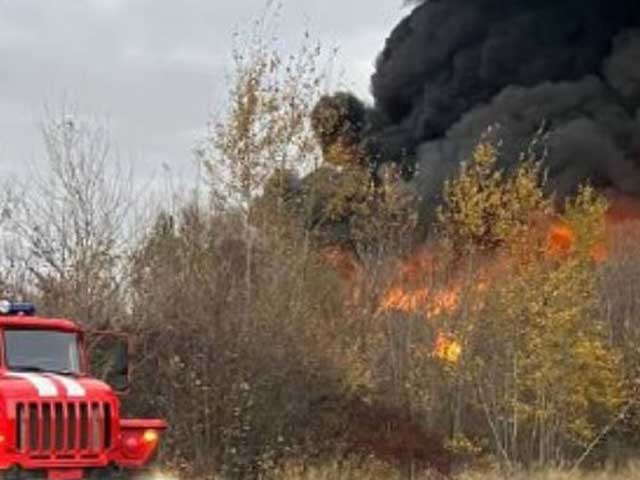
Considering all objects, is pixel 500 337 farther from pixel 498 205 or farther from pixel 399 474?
pixel 399 474

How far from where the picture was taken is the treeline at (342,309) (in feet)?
65.7

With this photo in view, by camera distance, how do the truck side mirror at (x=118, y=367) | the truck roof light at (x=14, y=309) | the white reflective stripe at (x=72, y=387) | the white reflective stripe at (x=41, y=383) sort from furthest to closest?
the truck side mirror at (x=118, y=367)
the truck roof light at (x=14, y=309)
the white reflective stripe at (x=72, y=387)
the white reflective stripe at (x=41, y=383)

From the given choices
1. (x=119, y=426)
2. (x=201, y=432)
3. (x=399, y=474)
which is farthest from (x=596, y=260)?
(x=119, y=426)

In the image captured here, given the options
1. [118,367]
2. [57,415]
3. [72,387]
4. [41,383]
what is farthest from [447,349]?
[57,415]

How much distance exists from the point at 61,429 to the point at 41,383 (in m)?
0.49

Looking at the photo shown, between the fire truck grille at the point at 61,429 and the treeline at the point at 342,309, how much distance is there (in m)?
7.84

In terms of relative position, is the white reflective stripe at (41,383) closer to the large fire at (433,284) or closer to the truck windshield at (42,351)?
the truck windshield at (42,351)

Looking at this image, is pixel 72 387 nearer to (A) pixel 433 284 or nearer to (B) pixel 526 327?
(B) pixel 526 327

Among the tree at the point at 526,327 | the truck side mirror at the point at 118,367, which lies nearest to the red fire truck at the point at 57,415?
the truck side mirror at the point at 118,367

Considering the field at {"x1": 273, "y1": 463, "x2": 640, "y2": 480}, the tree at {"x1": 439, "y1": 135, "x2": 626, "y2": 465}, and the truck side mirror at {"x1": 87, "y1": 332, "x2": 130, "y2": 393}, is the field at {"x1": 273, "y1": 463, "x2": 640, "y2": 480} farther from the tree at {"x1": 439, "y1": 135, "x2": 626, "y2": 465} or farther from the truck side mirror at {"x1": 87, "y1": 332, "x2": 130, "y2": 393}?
the truck side mirror at {"x1": 87, "y1": 332, "x2": 130, "y2": 393}

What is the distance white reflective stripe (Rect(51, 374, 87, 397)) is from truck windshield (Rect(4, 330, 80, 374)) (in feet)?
1.81

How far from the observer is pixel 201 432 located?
19766 mm

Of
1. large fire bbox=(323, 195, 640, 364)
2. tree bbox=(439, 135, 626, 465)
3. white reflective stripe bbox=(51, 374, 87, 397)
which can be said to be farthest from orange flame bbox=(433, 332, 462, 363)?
white reflective stripe bbox=(51, 374, 87, 397)

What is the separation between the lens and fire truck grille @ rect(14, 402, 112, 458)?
11.1 meters
